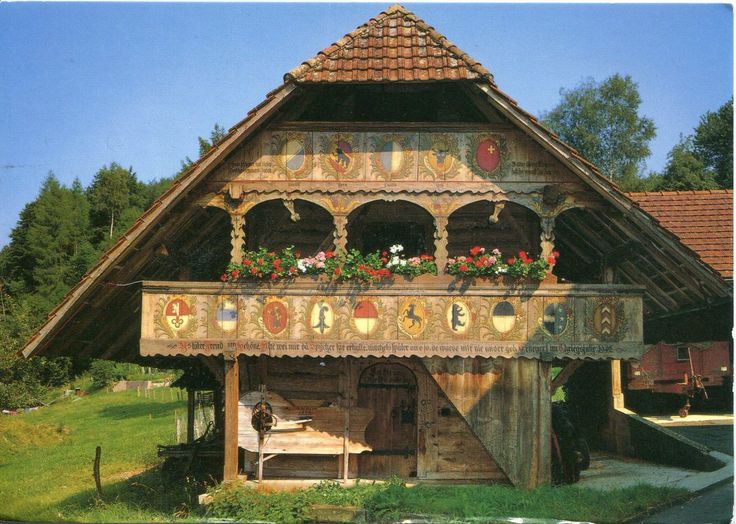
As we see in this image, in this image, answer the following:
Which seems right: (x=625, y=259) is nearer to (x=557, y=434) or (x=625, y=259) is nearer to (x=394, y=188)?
(x=557, y=434)

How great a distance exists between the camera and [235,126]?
1203 cm

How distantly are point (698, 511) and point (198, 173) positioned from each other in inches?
370

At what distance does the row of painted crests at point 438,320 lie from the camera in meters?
12.5

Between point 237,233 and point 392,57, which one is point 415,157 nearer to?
point 392,57

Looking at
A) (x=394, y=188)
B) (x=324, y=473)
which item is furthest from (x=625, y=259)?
(x=324, y=473)

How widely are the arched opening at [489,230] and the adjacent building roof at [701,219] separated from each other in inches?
110

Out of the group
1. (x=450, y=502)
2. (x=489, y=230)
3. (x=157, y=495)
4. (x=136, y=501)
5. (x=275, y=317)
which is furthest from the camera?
(x=157, y=495)

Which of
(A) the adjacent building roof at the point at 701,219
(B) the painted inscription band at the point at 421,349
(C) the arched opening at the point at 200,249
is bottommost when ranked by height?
(B) the painted inscription band at the point at 421,349

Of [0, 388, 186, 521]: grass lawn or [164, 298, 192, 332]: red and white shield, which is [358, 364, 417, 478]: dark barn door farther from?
[0, 388, 186, 521]: grass lawn

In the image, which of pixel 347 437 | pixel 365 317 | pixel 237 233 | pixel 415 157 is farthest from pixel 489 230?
pixel 237 233

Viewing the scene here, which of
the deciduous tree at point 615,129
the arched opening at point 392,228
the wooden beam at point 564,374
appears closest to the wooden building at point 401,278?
the wooden beam at point 564,374

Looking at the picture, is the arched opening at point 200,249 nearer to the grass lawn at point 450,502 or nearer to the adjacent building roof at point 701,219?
the grass lawn at point 450,502

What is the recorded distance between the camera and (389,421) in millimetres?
14328

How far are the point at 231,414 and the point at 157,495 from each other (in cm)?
499
